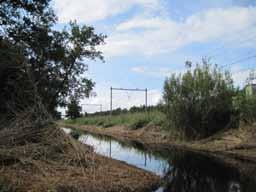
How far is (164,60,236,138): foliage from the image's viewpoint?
19969 millimetres

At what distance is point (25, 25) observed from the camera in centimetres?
1354

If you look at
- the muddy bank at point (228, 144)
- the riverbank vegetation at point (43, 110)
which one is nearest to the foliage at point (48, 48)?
the riverbank vegetation at point (43, 110)

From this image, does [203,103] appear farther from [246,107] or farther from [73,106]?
[73,106]

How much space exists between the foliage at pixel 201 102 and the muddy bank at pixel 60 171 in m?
11.2

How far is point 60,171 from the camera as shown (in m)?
8.45

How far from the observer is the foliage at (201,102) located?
20.0 metres

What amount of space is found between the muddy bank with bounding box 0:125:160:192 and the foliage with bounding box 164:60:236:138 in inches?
440

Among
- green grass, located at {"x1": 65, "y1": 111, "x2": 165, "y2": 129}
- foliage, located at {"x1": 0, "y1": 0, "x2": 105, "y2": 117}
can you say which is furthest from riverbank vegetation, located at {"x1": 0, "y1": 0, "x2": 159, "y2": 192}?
green grass, located at {"x1": 65, "y1": 111, "x2": 165, "y2": 129}

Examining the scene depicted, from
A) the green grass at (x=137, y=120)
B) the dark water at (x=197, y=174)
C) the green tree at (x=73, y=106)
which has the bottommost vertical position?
the dark water at (x=197, y=174)

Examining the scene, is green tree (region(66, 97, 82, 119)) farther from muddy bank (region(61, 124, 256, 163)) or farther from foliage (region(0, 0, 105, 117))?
muddy bank (region(61, 124, 256, 163))

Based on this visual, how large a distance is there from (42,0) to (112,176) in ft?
28.6

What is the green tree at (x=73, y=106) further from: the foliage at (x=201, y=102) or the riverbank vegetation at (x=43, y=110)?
the foliage at (x=201, y=102)

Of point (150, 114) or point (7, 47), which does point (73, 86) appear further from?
point (150, 114)

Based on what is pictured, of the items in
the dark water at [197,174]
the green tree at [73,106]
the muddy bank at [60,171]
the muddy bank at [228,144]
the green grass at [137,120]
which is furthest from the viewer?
the green grass at [137,120]
